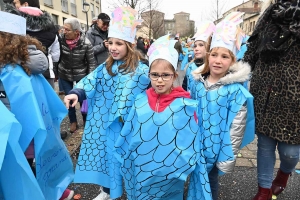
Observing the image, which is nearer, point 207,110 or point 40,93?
point 207,110

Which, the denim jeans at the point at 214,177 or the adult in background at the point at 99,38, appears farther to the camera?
the adult in background at the point at 99,38

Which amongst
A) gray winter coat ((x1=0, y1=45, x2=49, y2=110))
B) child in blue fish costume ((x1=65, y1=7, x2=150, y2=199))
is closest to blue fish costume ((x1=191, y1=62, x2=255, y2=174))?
child in blue fish costume ((x1=65, y1=7, x2=150, y2=199))

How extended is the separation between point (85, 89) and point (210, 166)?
1.24 m

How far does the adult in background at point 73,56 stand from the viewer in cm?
398

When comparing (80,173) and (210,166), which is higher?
(210,166)

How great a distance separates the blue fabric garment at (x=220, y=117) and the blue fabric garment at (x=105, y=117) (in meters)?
0.59

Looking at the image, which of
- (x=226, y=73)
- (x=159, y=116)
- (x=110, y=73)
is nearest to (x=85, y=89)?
(x=110, y=73)

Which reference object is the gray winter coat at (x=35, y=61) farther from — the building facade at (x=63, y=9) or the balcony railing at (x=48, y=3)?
the balcony railing at (x=48, y=3)

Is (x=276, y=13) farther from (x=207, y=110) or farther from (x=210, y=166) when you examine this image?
(x=210, y=166)

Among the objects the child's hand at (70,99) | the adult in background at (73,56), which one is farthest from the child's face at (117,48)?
the adult in background at (73,56)

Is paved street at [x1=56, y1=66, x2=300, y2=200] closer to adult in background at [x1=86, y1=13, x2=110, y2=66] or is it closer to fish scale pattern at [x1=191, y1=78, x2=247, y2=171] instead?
fish scale pattern at [x1=191, y1=78, x2=247, y2=171]

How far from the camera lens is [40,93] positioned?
213cm

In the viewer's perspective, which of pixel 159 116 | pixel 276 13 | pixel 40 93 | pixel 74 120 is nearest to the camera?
pixel 159 116

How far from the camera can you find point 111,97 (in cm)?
229
